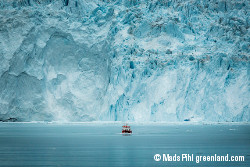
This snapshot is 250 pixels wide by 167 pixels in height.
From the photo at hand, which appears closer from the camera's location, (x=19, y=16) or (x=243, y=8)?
(x=19, y=16)

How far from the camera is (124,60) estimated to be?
46.6 meters

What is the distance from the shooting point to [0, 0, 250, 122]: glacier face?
1794 inches

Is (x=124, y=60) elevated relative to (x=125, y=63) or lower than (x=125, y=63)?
elevated

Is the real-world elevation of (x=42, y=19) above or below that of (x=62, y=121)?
above

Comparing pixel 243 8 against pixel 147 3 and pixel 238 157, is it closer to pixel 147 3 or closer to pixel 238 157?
pixel 147 3

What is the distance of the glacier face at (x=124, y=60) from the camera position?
45.6m

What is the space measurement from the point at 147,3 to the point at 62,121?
59.6ft

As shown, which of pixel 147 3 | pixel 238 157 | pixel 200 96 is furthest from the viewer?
pixel 147 3

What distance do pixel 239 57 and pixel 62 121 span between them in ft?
69.1

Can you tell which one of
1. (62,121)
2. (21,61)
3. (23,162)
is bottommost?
(62,121)

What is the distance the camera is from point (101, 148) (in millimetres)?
21203

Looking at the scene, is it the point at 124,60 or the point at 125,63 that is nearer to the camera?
the point at 125,63

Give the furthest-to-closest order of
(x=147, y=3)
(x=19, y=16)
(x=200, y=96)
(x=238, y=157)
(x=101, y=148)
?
(x=147, y=3), (x=19, y=16), (x=200, y=96), (x=101, y=148), (x=238, y=157)

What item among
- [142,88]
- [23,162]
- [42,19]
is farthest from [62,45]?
[23,162]
